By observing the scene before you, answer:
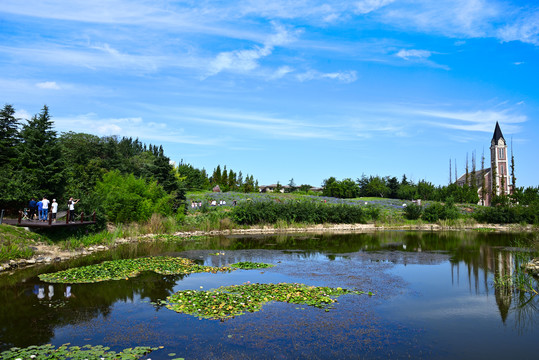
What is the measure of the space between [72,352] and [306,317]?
5776mm

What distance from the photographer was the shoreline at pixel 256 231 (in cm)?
1869

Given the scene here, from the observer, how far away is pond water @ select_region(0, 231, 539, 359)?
8.38m

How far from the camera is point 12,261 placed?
17.1 metres

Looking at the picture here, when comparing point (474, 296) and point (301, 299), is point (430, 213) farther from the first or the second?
point (301, 299)

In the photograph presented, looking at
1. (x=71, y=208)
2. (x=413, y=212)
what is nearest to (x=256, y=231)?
(x=71, y=208)

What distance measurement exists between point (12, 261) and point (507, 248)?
29.0m

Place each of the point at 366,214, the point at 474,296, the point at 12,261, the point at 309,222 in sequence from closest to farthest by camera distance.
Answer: the point at 474,296
the point at 12,261
the point at 309,222
the point at 366,214

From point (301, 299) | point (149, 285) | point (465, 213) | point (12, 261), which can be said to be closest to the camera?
point (301, 299)

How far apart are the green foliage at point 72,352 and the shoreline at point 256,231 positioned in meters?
10.5

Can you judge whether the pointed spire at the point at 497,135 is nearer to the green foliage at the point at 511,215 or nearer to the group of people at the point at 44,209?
the green foliage at the point at 511,215

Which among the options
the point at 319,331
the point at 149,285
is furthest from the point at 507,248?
the point at 149,285

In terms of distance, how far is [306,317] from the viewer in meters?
10.4

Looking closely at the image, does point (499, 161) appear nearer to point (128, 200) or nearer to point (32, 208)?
point (128, 200)

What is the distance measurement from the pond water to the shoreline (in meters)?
1.40
